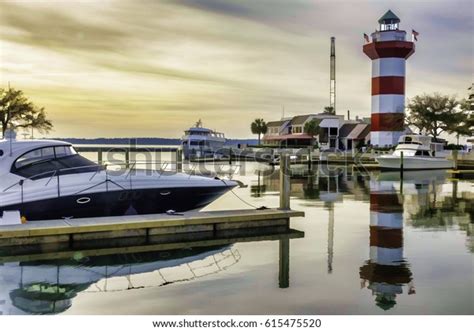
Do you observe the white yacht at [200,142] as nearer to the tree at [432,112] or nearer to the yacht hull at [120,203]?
the tree at [432,112]

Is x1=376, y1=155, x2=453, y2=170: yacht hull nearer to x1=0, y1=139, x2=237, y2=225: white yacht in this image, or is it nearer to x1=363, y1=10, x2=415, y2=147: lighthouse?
x1=363, y1=10, x2=415, y2=147: lighthouse

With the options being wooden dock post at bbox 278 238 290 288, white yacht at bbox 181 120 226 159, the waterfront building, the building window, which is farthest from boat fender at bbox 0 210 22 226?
the building window

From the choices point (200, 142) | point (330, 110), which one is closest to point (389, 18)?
point (200, 142)

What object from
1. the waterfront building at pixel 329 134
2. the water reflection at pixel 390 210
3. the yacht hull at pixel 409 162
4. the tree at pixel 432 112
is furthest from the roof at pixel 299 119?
the water reflection at pixel 390 210

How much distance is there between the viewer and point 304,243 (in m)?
10.2

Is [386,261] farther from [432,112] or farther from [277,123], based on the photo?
[277,123]

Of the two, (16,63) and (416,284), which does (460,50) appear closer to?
(416,284)

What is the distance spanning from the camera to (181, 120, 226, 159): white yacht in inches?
2109

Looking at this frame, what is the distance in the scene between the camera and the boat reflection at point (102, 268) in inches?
281

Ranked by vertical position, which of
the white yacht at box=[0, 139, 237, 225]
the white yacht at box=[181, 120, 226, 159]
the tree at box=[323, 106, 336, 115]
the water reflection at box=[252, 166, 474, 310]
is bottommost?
the water reflection at box=[252, 166, 474, 310]

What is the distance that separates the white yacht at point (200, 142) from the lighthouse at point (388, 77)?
1703cm

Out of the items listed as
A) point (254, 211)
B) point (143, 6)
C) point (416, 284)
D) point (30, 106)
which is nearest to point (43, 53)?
point (143, 6)

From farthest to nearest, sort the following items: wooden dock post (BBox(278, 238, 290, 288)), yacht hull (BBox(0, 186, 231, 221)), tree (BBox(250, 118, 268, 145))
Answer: tree (BBox(250, 118, 268, 145)), yacht hull (BBox(0, 186, 231, 221)), wooden dock post (BBox(278, 238, 290, 288))

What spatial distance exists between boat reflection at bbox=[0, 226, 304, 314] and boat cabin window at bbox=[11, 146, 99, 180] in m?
2.01
